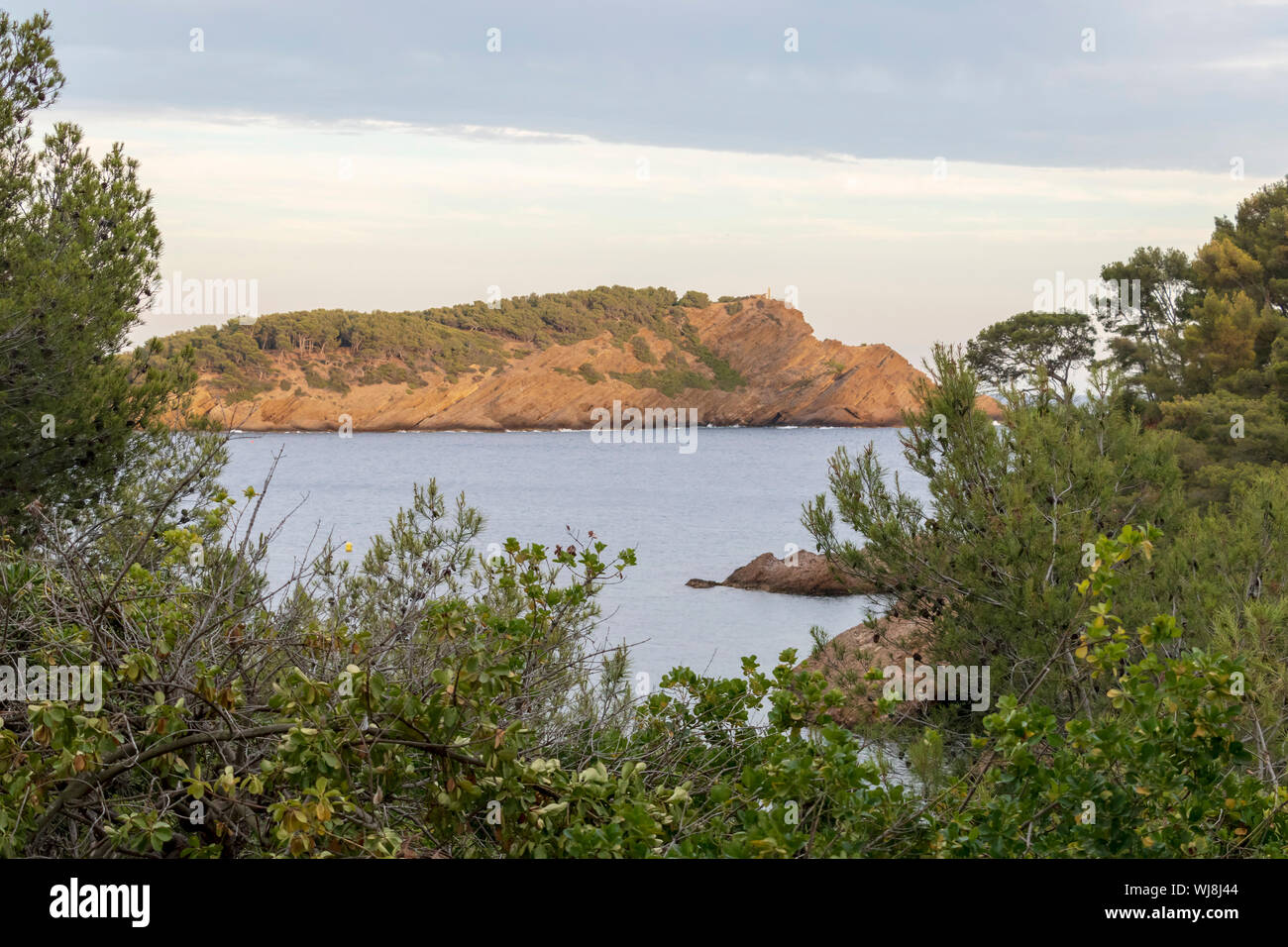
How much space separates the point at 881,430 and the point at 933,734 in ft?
479

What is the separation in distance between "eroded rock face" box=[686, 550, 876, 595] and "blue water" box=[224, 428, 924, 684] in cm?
61

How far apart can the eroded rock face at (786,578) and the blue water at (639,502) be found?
614 mm

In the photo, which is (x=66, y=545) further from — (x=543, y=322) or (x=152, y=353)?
(x=543, y=322)

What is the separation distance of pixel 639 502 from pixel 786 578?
3432cm

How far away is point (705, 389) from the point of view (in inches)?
5851

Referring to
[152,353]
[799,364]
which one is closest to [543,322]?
[799,364]

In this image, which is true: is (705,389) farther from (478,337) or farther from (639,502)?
(639,502)

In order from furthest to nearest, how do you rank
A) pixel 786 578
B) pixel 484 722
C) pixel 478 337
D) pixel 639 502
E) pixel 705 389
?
pixel 705 389 < pixel 478 337 < pixel 639 502 < pixel 786 578 < pixel 484 722

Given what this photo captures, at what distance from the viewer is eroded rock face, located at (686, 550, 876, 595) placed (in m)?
31.8

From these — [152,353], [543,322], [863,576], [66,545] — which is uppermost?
[543,322]

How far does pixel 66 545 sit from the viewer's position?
3.71m

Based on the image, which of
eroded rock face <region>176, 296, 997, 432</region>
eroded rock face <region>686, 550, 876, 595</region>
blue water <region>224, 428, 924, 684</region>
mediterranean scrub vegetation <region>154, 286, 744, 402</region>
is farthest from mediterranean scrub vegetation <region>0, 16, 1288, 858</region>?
eroded rock face <region>176, 296, 997, 432</region>

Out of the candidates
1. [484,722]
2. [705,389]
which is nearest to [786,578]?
[484,722]

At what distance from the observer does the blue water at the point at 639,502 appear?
85.1 feet
